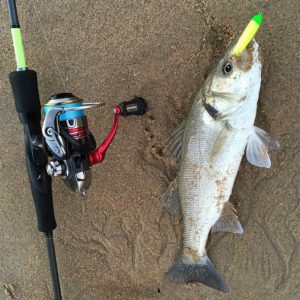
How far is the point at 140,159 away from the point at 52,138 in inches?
31.1

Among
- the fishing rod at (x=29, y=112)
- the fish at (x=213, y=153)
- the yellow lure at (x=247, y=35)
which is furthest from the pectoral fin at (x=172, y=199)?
the yellow lure at (x=247, y=35)

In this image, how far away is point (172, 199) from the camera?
2477 mm

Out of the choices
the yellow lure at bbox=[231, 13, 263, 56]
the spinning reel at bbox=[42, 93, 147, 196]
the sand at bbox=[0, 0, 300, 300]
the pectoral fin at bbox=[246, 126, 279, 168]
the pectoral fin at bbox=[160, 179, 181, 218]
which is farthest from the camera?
the pectoral fin at bbox=[160, 179, 181, 218]

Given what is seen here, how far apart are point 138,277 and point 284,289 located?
3.42ft

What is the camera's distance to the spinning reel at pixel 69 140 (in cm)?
202

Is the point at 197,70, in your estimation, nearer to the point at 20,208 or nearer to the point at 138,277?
the point at 138,277

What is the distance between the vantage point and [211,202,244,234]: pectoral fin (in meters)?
2.34

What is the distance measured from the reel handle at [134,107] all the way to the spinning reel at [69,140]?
34cm

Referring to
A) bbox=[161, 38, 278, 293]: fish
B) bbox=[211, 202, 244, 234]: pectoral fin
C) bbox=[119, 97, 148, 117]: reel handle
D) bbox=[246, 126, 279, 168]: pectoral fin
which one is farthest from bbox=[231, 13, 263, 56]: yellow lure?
bbox=[211, 202, 244, 234]: pectoral fin

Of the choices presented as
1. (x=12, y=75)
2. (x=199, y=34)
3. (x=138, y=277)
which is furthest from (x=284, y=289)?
(x=12, y=75)

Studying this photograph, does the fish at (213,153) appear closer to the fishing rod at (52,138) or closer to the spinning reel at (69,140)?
the fishing rod at (52,138)

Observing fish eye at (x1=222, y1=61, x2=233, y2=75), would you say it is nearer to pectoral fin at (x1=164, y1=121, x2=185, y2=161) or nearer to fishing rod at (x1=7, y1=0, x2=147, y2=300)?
pectoral fin at (x1=164, y1=121, x2=185, y2=161)

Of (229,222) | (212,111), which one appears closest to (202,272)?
(229,222)

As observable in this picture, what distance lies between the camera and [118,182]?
2.70 m
